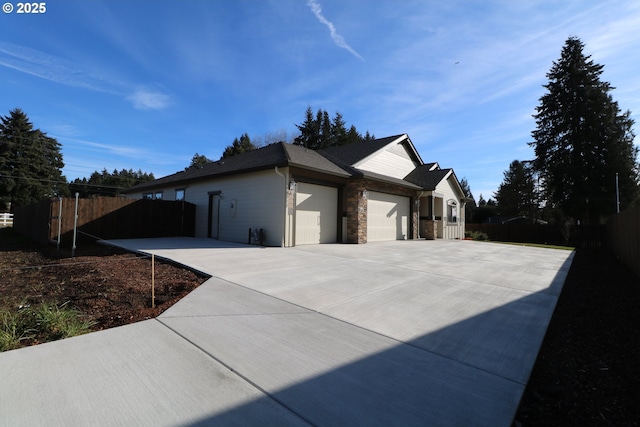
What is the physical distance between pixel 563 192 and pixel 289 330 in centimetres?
3344

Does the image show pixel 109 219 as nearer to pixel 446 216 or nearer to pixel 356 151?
pixel 356 151

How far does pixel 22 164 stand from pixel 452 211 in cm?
5355

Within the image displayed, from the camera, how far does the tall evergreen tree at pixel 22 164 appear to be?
39594 mm

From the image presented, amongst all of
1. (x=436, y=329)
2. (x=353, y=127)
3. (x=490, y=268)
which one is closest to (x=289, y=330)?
(x=436, y=329)

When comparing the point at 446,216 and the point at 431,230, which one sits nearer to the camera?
Result: the point at 431,230

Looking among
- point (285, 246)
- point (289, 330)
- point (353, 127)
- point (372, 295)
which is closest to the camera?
point (289, 330)

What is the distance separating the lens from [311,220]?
13195 mm

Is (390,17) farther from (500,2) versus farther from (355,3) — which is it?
(500,2)

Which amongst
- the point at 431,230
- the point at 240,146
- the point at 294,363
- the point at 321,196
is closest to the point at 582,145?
Result: the point at 431,230

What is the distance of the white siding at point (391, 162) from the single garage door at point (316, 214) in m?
2.99

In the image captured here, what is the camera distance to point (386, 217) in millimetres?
16641

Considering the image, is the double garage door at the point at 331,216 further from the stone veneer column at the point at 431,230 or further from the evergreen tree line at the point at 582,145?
the evergreen tree line at the point at 582,145

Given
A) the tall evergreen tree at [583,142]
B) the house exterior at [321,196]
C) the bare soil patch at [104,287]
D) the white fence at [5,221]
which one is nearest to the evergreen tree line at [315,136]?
the white fence at [5,221]

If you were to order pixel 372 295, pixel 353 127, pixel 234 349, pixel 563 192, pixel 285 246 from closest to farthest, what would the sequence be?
pixel 234 349 → pixel 372 295 → pixel 285 246 → pixel 563 192 → pixel 353 127
